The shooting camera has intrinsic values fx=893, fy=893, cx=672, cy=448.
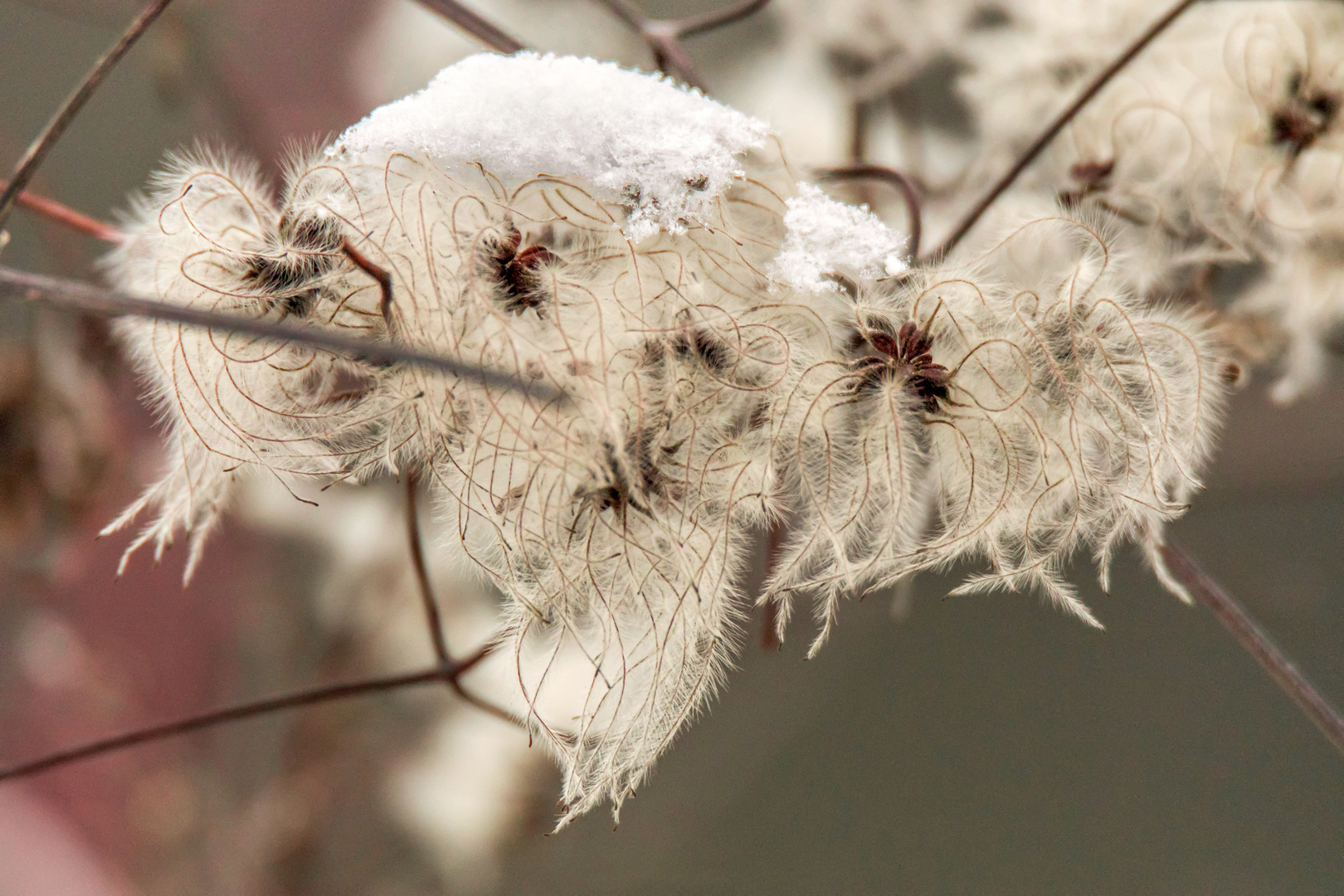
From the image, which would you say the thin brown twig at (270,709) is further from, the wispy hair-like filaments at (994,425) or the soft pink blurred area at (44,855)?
the soft pink blurred area at (44,855)

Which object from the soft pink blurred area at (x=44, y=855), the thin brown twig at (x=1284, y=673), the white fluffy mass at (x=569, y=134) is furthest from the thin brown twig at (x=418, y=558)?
the soft pink blurred area at (x=44, y=855)

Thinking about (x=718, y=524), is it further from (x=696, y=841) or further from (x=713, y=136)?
(x=696, y=841)

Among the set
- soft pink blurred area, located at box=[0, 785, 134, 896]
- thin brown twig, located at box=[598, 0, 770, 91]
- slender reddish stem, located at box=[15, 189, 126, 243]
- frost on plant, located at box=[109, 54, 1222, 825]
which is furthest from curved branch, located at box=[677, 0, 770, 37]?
soft pink blurred area, located at box=[0, 785, 134, 896]

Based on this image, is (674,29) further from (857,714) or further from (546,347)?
(857,714)

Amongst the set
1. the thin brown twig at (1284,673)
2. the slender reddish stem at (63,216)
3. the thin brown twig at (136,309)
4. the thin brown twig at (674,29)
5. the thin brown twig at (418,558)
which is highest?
the thin brown twig at (674,29)

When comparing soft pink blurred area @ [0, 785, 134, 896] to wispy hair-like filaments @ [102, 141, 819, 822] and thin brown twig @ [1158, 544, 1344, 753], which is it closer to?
wispy hair-like filaments @ [102, 141, 819, 822]

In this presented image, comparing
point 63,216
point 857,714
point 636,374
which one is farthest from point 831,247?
point 857,714
